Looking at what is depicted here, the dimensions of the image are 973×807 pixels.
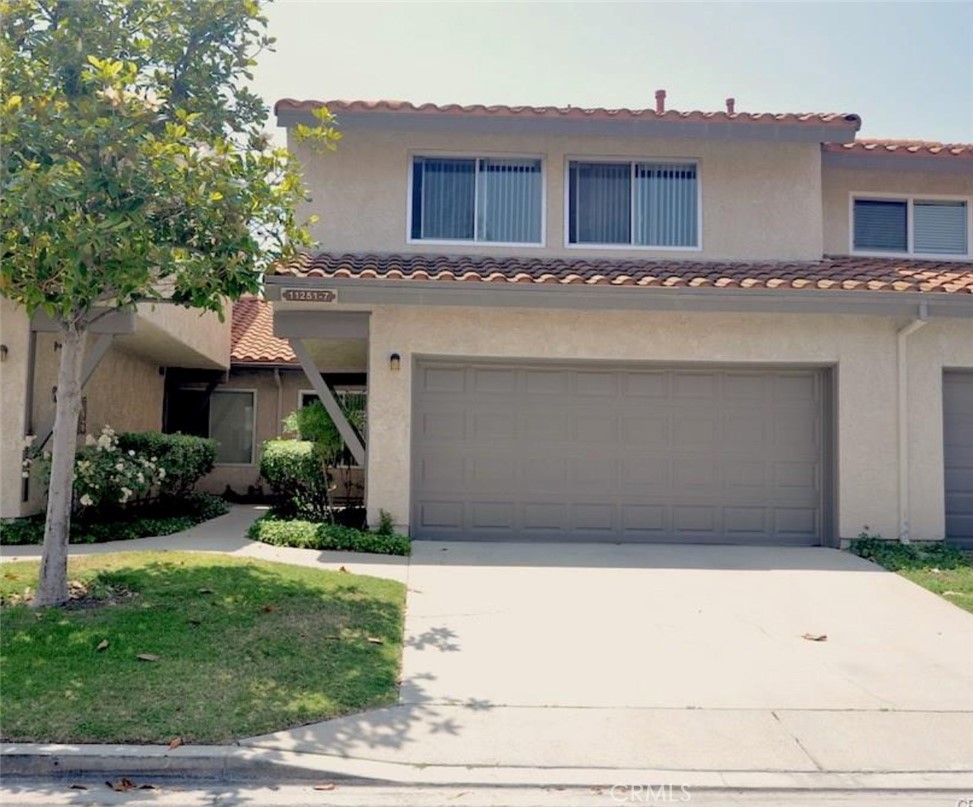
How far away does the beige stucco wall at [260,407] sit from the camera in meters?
15.8

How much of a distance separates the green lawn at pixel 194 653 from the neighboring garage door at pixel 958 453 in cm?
744

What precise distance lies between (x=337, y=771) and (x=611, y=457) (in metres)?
6.61

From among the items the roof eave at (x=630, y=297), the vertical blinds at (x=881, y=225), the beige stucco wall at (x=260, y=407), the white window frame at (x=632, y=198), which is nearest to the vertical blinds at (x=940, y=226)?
the vertical blinds at (x=881, y=225)

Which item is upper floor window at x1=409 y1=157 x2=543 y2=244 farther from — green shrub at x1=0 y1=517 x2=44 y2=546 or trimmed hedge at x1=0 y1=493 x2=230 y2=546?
green shrub at x1=0 y1=517 x2=44 y2=546

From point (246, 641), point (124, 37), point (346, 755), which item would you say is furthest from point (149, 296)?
point (346, 755)

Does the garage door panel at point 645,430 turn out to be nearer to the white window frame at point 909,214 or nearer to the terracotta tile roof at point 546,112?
the terracotta tile roof at point 546,112

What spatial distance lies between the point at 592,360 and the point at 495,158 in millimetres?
3600

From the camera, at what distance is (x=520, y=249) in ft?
36.6

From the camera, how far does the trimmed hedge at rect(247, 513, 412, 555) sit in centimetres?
892

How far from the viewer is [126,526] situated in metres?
10.2

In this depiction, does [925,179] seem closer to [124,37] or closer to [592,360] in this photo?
[592,360]

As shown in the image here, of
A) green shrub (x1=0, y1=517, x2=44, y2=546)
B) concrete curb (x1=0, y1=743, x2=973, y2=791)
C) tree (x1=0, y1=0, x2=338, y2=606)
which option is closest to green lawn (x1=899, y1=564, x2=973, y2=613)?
concrete curb (x1=0, y1=743, x2=973, y2=791)

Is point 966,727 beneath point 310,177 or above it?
beneath

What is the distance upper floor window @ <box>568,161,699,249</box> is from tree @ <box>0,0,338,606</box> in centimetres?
509
